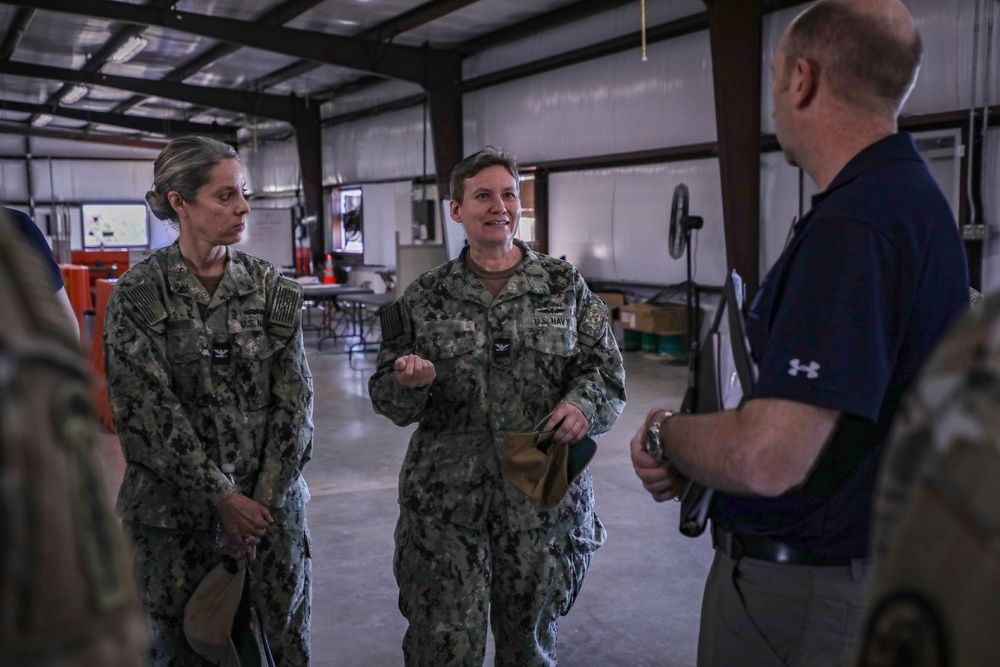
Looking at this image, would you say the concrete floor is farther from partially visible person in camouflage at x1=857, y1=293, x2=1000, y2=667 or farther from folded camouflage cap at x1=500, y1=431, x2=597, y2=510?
partially visible person in camouflage at x1=857, y1=293, x2=1000, y2=667

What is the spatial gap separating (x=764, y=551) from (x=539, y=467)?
0.85 metres

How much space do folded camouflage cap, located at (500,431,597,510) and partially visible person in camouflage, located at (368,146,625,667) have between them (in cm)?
14

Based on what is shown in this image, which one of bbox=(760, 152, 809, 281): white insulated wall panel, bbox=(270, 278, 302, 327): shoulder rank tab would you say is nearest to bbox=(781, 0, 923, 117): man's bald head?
bbox=(270, 278, 302, 327): shoulder rank tab

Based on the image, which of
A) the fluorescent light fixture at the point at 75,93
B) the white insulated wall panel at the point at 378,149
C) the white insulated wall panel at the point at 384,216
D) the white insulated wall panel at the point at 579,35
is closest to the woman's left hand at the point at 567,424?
the white insulated wall panel at the point at 579,35

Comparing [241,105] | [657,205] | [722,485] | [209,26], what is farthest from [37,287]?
[241,105]

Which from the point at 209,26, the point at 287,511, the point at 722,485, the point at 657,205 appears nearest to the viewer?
the point at 722,485

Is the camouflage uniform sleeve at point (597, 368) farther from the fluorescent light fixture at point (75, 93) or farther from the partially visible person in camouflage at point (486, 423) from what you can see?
the fluorescent light fixture at point (75, 93)

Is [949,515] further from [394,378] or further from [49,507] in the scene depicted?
[394,378]

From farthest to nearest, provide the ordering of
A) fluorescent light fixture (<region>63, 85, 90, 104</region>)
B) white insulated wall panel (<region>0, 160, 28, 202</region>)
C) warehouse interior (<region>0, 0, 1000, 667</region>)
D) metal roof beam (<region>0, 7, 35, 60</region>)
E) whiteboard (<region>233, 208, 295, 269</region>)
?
white insulated wall panel (<region>0, 160, 28, 202</region>)
fluorescent light fixture (<region>63, 85, 90, 104</region>)
whiteboard (<region>233, 208, 295, 269</region>)
metal roof beam (<region>0, 7, 35, 60</region>)
warehouse interior (<region>0, 0, 1000, 667</region>)

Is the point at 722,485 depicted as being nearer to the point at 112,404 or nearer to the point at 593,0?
the point at 112,404

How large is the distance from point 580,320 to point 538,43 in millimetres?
10451

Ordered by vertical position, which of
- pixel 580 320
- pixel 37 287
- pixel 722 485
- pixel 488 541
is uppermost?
pixel 37 287

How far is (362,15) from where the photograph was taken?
39.9ft

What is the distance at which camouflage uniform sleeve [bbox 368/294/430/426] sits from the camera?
99.3 inches
